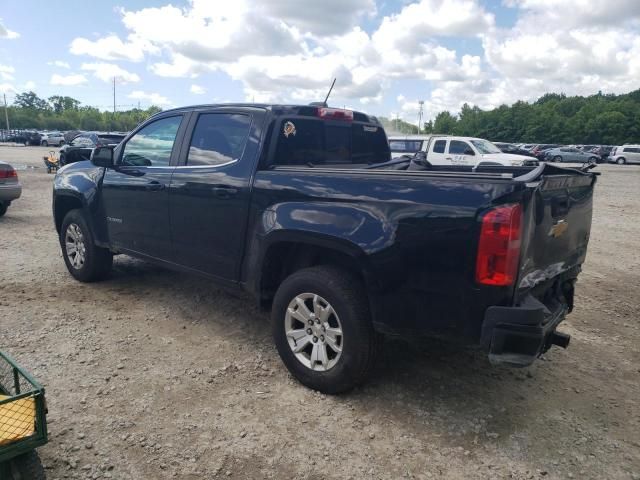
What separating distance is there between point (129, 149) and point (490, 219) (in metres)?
3.67

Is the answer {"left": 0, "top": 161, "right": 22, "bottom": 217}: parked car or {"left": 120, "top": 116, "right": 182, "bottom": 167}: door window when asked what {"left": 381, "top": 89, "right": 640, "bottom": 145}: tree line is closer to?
{"left": 0, "top": 161, "right": 22, "bottom": 217}: parked car

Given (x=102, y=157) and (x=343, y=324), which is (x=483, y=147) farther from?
(x=343, y=324)

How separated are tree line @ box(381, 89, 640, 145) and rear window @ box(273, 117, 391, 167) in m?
55.2

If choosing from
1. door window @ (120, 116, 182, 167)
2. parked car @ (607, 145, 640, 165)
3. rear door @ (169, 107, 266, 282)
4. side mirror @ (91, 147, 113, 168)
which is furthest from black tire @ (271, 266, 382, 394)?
parked car @ (607, 145, 640, 165)

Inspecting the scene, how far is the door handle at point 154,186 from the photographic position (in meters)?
4.45

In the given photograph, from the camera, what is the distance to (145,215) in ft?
15.3

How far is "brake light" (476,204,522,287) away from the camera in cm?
263

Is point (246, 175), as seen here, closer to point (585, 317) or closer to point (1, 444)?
point (1, 444)

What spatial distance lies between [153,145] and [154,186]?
458 millimetres

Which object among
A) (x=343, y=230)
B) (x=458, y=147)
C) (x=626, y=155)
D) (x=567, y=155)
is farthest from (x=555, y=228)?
(x=626, y=155)

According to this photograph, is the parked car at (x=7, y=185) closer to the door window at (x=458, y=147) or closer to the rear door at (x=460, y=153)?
the rear door at (x=460, y=153)

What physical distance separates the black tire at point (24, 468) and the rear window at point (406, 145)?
16.9 metres

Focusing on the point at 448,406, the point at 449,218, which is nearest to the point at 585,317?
the point at 448,406

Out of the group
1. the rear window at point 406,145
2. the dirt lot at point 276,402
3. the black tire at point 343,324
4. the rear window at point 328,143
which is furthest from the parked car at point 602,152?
the black tire at point 343,324
